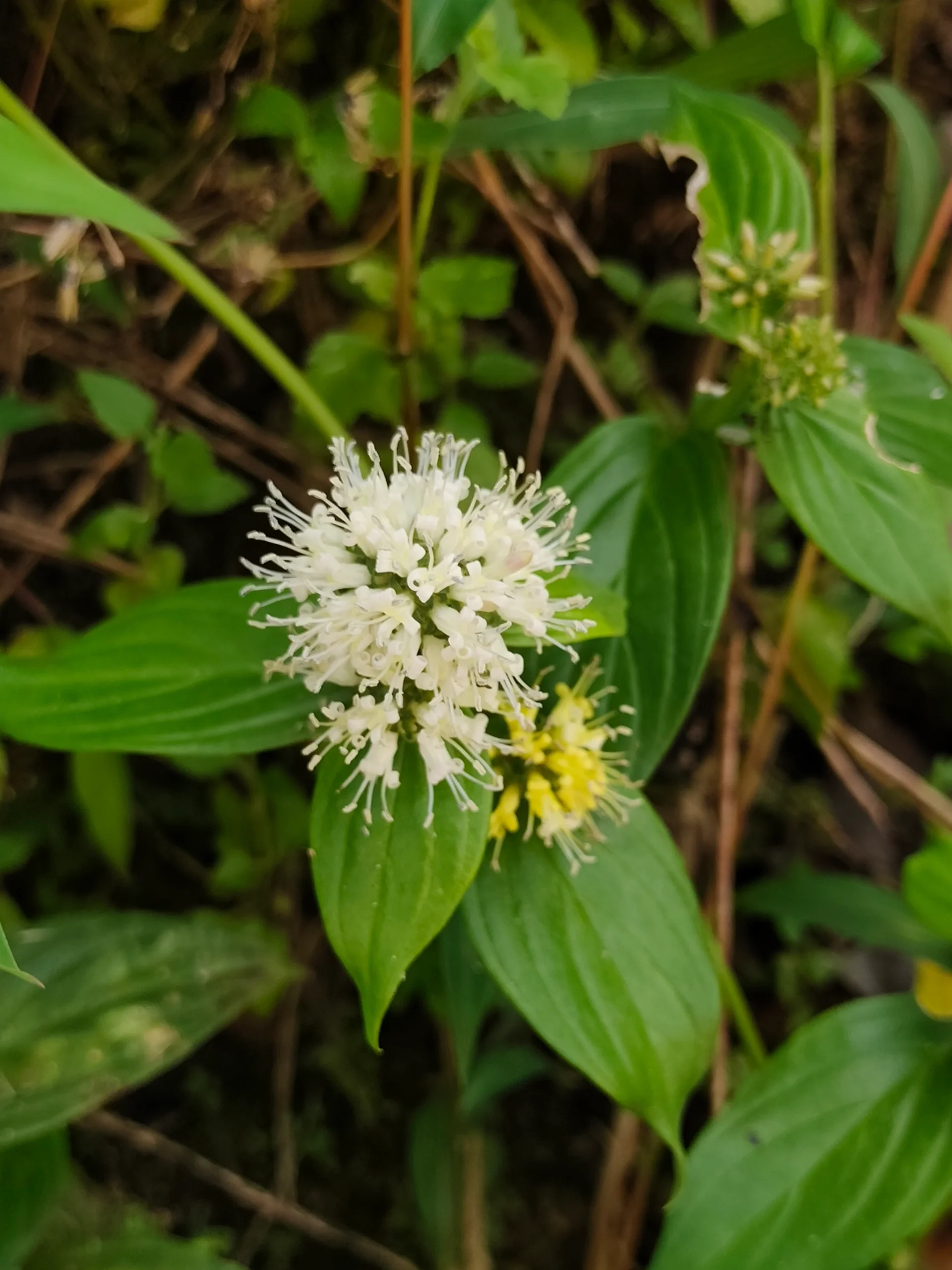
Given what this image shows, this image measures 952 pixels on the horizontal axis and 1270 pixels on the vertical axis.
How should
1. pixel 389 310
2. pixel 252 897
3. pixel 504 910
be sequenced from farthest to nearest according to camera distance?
pixel 252 897, pixel 389 310, pixel 504 910

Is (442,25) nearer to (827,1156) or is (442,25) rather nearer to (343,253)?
(343,253)

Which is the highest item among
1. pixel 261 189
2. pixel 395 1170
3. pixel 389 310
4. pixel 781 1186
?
pixel 261 189

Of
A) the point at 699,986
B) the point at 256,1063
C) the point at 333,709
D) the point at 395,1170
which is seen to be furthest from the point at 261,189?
the point at 395,1170

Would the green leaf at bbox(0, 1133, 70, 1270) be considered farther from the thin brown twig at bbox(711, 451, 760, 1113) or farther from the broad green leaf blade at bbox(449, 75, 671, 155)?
the broad green leaf blade at bbox(449, 75, 671, 155)

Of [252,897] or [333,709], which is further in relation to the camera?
[252,897]

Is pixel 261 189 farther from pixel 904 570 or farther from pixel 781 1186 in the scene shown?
pixel 781 1186

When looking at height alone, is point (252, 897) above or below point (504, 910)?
below

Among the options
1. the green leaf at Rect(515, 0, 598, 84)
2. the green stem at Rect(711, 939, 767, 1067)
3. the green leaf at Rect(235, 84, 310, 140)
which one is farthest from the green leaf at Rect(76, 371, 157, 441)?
the green stem at Rect(711, 939, 767, 1067)
